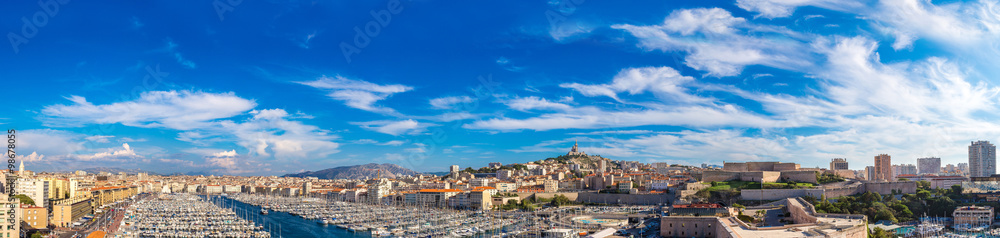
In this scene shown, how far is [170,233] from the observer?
3184 centimetres

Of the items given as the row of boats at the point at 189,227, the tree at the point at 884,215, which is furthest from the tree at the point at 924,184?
the row of boats at the point at 189,227

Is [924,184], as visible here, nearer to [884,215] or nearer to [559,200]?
[884,215]

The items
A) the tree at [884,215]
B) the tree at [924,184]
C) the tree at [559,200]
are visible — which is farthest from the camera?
the tree at [559,200]

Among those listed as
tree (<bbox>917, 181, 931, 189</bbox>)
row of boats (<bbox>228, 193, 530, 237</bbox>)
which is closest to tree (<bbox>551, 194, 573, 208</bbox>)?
row of boats (<bbox>228, 193, 530, 237</bbox>)

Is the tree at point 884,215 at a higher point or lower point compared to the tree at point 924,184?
lower

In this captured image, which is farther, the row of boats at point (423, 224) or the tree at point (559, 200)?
the tree at point (559, 200)

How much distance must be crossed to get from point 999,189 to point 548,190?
34.4m

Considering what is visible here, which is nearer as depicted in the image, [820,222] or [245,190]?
[820,222]

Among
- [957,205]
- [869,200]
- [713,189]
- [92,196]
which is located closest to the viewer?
[957,205]

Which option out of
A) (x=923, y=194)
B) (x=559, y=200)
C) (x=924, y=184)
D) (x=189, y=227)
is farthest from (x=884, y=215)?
(x=189, y=227)

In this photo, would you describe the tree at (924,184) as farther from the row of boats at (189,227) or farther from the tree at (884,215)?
the row of boats at (189,227)

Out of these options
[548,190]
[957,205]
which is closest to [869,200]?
[957,205]

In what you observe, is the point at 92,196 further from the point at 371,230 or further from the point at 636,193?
the point at 636,193

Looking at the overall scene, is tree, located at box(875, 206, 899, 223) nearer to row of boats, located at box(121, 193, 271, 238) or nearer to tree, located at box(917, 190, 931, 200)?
tree, located at box(917, 190, 931, 200)
